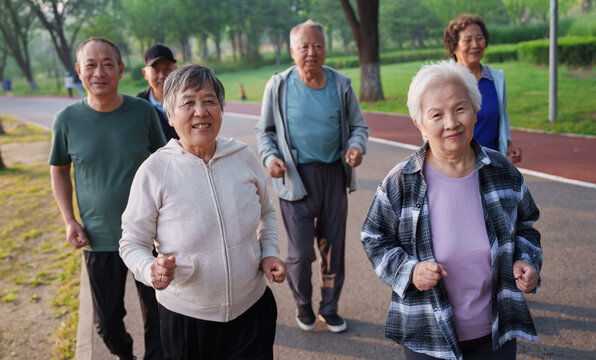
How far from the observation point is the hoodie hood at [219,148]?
2.51 m

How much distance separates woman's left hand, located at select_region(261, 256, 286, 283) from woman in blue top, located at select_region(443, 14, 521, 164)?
87.7 inches

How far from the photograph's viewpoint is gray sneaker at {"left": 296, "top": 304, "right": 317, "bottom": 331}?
4.40 metres

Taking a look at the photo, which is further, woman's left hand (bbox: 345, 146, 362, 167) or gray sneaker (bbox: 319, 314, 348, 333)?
gray sneaker (bbox: 319, 314, 348, 333)

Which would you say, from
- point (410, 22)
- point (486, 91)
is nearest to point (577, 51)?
point (486, 91)

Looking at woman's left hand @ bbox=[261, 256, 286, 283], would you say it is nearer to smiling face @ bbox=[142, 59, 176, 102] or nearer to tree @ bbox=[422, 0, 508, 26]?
smiling face @ bbox=[142, 59, 176, 102]

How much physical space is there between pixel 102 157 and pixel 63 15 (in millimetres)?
53891

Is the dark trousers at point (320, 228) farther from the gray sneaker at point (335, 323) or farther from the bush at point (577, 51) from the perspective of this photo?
the bush at point (577, 51)

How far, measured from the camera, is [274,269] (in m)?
2.56

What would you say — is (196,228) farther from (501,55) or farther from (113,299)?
(501,55)

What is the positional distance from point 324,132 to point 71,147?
5.74 feet

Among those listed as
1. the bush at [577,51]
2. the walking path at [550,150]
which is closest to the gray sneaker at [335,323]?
the walking path at [550,150]

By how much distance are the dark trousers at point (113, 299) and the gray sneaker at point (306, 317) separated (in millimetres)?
1218

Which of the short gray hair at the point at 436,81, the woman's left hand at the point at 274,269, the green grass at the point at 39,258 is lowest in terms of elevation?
the green grass at the point at 39,258

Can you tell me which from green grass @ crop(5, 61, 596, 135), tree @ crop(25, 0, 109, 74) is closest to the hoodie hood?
green grass @ crop(5, 61, 596, 135)
